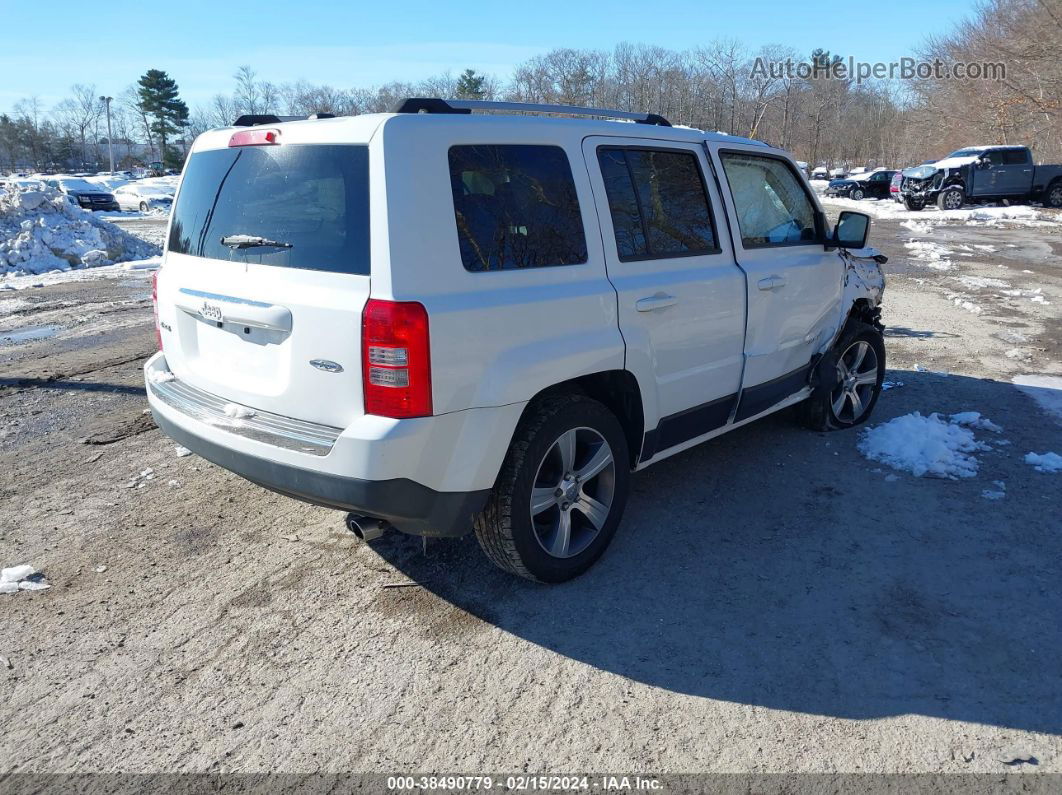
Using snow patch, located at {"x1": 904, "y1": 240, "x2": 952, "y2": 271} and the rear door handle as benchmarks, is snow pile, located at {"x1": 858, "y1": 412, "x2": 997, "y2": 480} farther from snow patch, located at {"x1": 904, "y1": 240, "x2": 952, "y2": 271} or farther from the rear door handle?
snow patch, located at {"x1": 904, "y1": 240, "x2": 952, "y2": 271}

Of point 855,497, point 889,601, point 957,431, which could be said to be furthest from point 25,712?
point 957,431

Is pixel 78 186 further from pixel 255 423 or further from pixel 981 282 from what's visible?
pixel 255 423

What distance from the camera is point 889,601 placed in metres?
3.53

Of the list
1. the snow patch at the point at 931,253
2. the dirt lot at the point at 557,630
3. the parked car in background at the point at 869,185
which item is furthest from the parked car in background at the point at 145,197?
the dirt lot at the point at 557,630

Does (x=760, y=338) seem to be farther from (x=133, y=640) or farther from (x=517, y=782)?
(x=133, y=640)

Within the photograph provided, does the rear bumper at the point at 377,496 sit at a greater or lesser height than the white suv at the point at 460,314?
lesser

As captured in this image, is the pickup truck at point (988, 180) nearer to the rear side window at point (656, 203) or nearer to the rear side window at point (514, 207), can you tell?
the rear side window at point (656, 203)

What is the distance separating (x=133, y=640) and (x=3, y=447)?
3031 millimetres

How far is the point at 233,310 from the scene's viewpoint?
324 centimetres

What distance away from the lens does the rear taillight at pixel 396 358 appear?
279cm

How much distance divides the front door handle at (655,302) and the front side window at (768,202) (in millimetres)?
911

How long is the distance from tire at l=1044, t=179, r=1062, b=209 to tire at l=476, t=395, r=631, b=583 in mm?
32326

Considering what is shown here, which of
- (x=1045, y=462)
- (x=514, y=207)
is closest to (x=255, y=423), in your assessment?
(x=514, y=207)

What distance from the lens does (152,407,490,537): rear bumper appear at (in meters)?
2.89
